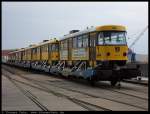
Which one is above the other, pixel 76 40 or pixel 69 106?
pixel 76 40

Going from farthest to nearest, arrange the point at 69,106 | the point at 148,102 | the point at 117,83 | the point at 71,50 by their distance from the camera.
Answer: the point at 71,50 → the point at 117,83 → the point at 148,102 → the point at 69,106

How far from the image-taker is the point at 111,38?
24.9 m

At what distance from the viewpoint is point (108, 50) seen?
24.6 meters

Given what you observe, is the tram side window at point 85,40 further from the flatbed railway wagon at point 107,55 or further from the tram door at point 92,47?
the tram door at point 92,47

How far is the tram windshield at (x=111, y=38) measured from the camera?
24781 mm

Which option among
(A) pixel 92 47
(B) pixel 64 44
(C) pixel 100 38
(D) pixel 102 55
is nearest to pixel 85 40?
(A) pixel 92 47

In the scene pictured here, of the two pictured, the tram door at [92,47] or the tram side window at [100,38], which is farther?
the tram door at [92,47]

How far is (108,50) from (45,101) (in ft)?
26.4

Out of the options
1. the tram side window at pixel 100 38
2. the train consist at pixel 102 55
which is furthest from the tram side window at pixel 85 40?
the tram side window at pixel 100 38

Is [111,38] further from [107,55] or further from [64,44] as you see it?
[64,44]

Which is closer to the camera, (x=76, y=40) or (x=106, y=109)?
(x=106, y=109)

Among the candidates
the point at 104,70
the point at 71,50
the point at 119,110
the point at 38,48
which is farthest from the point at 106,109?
the point at 38,48

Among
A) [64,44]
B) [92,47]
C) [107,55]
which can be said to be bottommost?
[107,55]

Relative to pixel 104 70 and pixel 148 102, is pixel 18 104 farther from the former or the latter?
pixel 104 70
